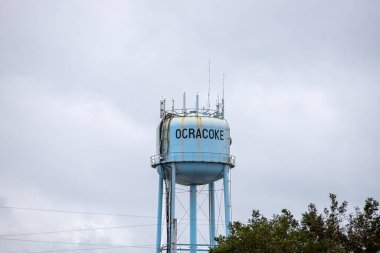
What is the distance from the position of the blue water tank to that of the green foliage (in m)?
12.8

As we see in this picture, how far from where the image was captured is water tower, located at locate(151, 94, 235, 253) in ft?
259

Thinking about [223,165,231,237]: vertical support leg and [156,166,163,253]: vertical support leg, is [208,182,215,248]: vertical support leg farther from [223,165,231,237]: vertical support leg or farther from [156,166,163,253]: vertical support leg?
[156,166,163,253]: vertical support leg

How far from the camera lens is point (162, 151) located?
8012 cm

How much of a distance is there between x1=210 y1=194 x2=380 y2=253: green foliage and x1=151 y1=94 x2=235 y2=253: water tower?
41.3ft

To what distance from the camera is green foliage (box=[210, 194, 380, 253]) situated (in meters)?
62.5

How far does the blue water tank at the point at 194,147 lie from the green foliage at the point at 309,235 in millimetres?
12750

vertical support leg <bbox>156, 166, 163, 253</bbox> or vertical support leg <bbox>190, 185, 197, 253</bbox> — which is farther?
vertical support leg <bbox>190, 185, 197, 253</bbox>

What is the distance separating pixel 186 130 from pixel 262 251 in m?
19.0

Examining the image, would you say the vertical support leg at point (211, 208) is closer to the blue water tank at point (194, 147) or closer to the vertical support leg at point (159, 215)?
the blue water tank at point (194, 147)

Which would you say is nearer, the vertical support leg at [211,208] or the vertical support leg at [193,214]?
the vertical support leg at [193,214]

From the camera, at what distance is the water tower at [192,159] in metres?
78.8

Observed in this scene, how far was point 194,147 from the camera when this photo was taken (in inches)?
3113

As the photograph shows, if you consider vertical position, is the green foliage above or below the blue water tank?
below

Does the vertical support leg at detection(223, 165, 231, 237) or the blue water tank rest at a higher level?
the blue water tank
